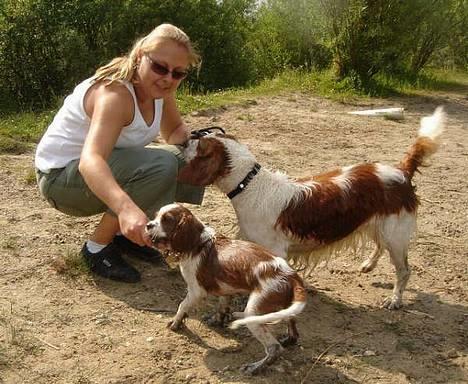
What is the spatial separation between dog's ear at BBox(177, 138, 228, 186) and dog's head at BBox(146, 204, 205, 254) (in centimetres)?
56

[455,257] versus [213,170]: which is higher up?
[213,170]

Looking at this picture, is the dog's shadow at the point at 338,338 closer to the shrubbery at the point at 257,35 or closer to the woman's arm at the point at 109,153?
the woman's arm at the point at 109,153

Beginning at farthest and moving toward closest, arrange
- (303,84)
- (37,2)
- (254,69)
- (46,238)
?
1. (254,69)
2. (37,2)
3. (303,84)
4. (46,238)

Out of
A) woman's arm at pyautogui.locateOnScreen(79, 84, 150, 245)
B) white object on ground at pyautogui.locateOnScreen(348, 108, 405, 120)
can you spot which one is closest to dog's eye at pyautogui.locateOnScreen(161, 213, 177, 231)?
woman's arm at pyautogui.locateOnScreen(79, 84, 150, 245)

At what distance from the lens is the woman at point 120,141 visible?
3.90 metres

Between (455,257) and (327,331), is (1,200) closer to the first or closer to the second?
(327,331)

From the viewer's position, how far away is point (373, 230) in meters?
4.40

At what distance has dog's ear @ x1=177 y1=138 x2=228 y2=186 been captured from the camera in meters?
4.20

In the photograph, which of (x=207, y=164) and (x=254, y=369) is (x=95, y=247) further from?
(x=254, y=369)

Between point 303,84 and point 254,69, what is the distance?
696 centimetres

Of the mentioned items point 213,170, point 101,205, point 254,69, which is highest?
point 213,170

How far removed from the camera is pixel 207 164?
4215mm

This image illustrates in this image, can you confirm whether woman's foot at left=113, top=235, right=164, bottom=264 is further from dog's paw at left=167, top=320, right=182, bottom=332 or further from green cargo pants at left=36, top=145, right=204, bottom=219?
dog's paw at left=167, top=320, right=182, bottom=332

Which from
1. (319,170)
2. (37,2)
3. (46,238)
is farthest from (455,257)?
(37,2)
